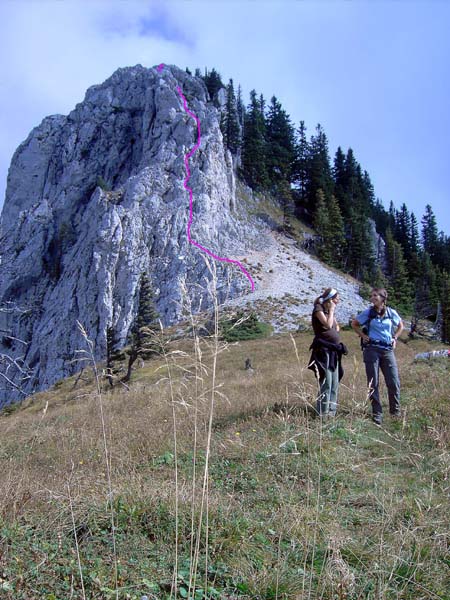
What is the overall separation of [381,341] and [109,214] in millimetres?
51554

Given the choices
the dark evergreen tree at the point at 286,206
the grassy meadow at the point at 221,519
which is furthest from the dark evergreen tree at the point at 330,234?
the grassy meadow at the point at 221,519

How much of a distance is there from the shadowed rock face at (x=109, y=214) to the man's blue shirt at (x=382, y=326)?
32477 mm

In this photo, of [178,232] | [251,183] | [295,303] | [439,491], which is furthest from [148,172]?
[439,491]

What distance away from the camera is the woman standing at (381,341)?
723cm

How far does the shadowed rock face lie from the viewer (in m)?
51.0

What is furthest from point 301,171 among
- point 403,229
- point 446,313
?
point 446,313

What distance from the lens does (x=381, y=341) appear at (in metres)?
7.34

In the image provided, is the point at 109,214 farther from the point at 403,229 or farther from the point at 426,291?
the point at 403,229

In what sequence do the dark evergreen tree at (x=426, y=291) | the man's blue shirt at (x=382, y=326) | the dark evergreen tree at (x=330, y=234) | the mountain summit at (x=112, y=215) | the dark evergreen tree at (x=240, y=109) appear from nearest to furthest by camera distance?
1. the man's blue shirt at (x=382, y=326)
2. the mountain summit at (x=112, y=215)
3. the dark evergreen tree at (x=426, y=291)
4. the dark evergreen tree at (x=330, y=234)
5. the dark evergreen tree at (x=240, y=109)

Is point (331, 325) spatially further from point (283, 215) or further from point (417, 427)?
point (283, 215)

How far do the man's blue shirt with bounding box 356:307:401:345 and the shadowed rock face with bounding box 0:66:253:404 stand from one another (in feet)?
107

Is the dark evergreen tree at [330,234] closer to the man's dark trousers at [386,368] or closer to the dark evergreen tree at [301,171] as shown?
the dark evergreen tree at [301,171]

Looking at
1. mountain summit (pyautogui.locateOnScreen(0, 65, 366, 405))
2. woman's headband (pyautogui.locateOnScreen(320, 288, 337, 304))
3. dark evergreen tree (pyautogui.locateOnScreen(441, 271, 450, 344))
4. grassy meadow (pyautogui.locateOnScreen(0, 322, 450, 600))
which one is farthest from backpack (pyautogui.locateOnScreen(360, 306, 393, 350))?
dark evergreen tree (pyautogui.locateOnScreen(441, 271, 450, 344))

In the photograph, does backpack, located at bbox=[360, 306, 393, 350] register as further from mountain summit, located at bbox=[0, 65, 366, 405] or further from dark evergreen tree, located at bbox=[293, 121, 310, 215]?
dark evergreen tree, located at bbox=[293, 121, 310, 215]
